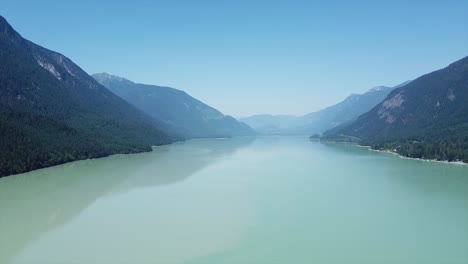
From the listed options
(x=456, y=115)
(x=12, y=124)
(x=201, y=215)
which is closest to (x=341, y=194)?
(x=201, y=215)

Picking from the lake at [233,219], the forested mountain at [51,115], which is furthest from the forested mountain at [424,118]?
the forested mountain at [51,115]

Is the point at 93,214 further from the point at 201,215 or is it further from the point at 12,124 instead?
the point at 12,124

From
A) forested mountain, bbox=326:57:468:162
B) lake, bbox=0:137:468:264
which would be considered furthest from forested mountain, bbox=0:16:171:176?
forested mountain, bbox=326:57:468:162

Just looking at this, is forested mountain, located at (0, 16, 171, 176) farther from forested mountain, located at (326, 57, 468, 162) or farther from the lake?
forested mountain, located at (326, 57, 468, 162)

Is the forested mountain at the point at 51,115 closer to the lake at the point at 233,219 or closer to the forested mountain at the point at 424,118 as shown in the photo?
the lake at the point at 233,219

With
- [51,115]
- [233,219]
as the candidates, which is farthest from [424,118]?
[233,219]
